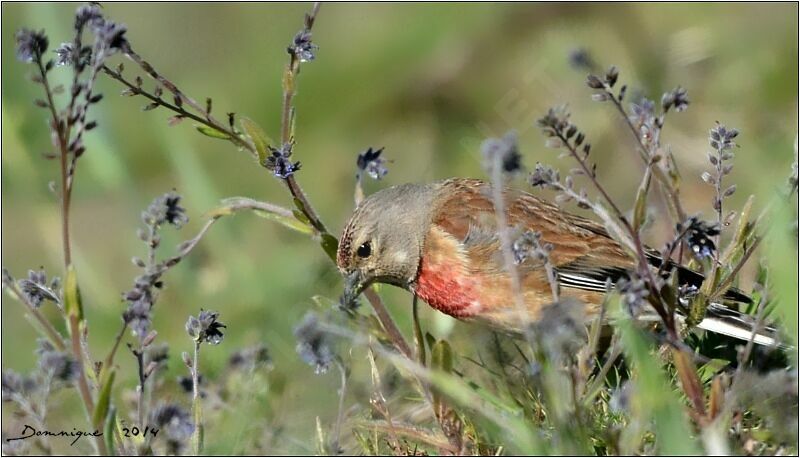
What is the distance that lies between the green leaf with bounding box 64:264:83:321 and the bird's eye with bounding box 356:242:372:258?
165 centimetres

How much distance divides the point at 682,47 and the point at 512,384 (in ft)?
16.4

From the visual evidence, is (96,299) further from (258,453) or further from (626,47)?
(626,47)

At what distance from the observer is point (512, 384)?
11.0ft

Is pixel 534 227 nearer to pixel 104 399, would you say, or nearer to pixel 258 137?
pixel 258 137

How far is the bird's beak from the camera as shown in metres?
3.66

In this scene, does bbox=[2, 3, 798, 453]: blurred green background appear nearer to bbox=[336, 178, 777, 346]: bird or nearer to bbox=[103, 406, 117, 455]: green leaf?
bbox=[336, 178, 777, 346]: bird

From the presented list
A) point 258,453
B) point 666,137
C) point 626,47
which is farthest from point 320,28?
point 258,453

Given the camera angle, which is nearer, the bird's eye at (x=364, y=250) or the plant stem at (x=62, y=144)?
the plant stem at (x=62, y=144)

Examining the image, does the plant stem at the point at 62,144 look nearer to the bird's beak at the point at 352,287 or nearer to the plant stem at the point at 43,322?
the plant stem at the point at 43,322

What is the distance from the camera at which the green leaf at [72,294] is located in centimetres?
260

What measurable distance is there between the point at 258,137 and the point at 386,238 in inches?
43.0

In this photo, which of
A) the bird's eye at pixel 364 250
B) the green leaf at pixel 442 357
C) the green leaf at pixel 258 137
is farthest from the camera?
the bird's eye at pixel 364 250

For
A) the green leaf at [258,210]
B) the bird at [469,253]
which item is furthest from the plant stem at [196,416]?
the bird at [469,253]
